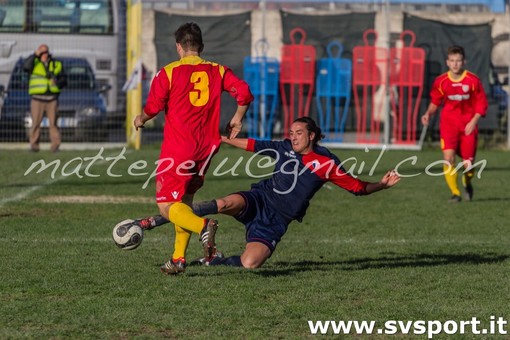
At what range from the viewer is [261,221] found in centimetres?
877

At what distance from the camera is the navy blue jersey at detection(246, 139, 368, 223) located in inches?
341

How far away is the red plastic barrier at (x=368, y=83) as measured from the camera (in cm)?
2450

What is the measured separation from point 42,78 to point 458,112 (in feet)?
32.4

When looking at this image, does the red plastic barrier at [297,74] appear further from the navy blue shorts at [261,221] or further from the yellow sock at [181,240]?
the yellow sock at [181,240]

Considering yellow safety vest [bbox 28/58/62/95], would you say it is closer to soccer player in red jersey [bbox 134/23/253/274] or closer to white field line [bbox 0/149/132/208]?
white field line [bbox 0/149/132/208]

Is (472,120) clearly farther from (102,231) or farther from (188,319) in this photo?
(188,319)

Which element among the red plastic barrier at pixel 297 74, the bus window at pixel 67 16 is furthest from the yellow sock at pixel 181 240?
the bus window at pixel 67 16

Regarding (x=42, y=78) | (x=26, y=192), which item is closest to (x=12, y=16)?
(x=42, y=78)

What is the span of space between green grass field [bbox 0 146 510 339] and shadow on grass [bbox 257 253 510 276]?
0.6 inches

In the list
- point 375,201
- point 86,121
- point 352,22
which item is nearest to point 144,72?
point 86,121

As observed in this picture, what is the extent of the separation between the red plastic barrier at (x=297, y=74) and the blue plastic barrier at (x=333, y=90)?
214mm

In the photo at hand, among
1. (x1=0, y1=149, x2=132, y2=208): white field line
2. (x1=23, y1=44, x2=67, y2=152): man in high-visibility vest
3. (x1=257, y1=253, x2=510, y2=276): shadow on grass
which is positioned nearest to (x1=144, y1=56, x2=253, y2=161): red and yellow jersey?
(x1=257, y1=253, x2=510, y2=276): shadow on grass

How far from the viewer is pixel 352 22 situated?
81.6 feet

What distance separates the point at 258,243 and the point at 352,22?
54.9 ft
